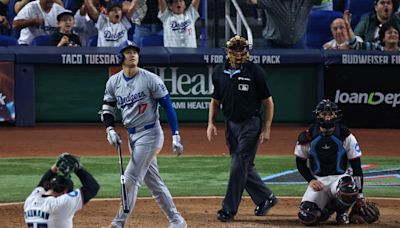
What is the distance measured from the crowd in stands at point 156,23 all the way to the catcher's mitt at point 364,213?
7.40 m

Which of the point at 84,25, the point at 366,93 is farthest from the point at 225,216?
the point at 84,25

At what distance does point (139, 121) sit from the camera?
8.82 metres

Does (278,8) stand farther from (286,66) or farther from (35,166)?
(35,166)

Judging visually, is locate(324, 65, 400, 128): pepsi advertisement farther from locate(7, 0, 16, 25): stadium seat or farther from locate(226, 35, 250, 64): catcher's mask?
locate(226, 35, 250, 64): catcher's mask

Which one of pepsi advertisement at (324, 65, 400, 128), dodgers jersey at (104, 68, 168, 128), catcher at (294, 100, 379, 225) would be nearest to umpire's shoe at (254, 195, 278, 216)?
catcher at (294, 100, 379, 225)

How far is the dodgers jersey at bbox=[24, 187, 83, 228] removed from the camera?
644 cm

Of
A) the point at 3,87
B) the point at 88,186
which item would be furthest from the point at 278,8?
the point at 88,186

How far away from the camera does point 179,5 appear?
1658 centimetres

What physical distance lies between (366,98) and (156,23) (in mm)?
3694

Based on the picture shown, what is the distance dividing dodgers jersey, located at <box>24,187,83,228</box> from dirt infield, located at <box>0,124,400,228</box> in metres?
2.74

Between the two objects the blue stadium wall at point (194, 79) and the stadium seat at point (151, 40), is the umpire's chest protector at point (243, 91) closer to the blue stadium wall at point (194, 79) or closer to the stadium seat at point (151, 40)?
the blue stadium wall at point (194, 79)

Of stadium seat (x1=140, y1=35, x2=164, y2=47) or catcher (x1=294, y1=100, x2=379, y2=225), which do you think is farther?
stadium seat (x1=140, y1=35, x2=164, y2=47)

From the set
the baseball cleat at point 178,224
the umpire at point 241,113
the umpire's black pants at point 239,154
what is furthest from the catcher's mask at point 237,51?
the baseball cleat at point 178,224

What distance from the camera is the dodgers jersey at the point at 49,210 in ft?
21.1
